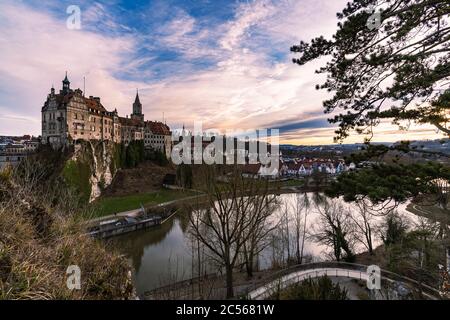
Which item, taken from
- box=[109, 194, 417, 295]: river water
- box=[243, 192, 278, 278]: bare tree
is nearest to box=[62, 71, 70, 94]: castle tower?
box=[109, 194, 417, 295]: river water

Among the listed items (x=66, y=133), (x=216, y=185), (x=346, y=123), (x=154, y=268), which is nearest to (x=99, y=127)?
(x=66, y=133)

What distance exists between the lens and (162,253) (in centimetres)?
2095

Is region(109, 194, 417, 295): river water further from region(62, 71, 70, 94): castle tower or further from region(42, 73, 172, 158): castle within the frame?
region(62, 71, 70, 94): castle tower

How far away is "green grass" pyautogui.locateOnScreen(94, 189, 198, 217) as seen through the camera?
34812 millimetres

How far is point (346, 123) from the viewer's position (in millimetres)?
6309

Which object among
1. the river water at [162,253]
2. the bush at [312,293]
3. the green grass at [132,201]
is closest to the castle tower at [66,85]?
the green grass at [132,201]

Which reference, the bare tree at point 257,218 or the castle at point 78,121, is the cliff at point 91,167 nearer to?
the castle at point 78,121

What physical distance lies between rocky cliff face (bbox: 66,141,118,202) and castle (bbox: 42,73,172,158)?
7.02 feet

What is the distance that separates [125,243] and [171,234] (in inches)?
179

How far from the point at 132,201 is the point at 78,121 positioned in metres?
16.3

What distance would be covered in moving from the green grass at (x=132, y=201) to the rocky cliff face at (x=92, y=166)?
9.40 feet

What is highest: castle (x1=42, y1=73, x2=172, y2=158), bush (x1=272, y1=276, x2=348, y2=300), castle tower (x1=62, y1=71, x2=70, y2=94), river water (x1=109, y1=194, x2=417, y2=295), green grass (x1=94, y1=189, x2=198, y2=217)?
castle tower (x1=62, y1=71, x2=70, y2=94)

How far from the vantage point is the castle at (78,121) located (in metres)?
40.8
